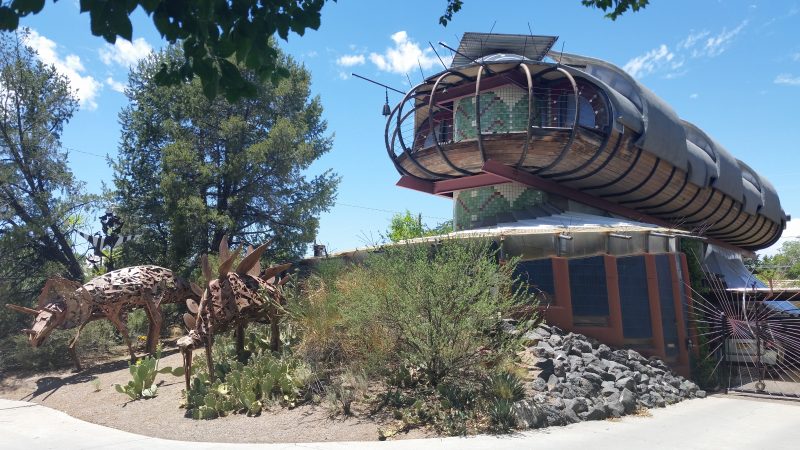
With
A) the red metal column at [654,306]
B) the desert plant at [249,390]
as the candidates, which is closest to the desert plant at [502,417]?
the desert plant at [249,390]

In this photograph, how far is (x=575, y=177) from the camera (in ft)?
66.1

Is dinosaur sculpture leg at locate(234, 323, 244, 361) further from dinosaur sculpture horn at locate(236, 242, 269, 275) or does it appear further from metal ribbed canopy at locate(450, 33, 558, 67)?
metal ribbed canopy at locate(450, 33, 558, 67)

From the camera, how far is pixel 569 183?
68.7 ft

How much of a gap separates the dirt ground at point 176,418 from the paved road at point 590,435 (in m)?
0.31

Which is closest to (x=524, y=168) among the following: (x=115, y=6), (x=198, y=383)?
(x=198, y=383)

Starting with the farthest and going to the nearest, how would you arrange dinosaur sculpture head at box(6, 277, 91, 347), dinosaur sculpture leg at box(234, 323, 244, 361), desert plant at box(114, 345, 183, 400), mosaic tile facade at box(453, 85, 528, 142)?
mosaic tile facade at box(453, 85, 528, 142) < dinosaur sculpture head at box(6, 277, 91, 347) < dinosaur sculpture leg at box(234, 323, 244, 361) < desert plant at box(114, 345, 183, 400)

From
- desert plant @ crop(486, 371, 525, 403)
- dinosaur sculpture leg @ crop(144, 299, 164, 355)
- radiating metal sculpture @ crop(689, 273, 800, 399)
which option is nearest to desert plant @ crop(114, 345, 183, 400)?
dinosaur sculpture leg @ crop(144, 299, 164, 355)

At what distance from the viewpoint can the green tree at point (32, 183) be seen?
65.3ft

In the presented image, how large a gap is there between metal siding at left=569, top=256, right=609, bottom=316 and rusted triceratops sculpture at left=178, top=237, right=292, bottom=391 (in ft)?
23.4

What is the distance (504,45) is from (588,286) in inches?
463

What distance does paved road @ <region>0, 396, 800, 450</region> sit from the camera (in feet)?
25.9

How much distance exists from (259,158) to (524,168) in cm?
1020

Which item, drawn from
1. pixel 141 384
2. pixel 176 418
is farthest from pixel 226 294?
pixel 141 384

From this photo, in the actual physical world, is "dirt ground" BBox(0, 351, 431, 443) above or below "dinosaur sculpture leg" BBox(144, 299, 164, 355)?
below
